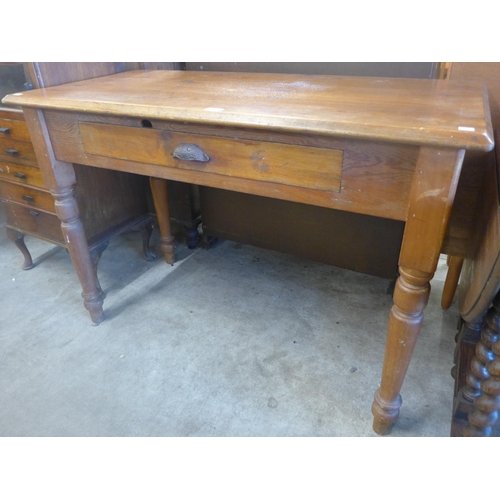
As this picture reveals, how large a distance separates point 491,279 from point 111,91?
1.18 m

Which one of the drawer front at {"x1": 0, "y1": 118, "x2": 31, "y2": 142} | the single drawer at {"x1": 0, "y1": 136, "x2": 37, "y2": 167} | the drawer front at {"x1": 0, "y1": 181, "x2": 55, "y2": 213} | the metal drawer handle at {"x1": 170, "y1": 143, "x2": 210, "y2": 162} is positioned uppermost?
the metal drawer handle at {"x1": 170, "y1": 143, "x2": 210, "y2": 162}

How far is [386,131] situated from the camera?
2.73 feet

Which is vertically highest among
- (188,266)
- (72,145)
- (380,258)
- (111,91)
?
(111,91)

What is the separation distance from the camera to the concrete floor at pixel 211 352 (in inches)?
50.1

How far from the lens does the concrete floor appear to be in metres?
1.27

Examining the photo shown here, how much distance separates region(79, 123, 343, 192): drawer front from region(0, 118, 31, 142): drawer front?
17.7 inches

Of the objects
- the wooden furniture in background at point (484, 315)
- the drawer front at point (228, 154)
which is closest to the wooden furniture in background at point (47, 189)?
the drawer front at point (228, 154)

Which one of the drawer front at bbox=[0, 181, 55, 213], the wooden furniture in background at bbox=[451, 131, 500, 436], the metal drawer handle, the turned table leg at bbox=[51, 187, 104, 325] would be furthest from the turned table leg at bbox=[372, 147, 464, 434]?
the drawer front at bbox=[0, 181, 55, 213]

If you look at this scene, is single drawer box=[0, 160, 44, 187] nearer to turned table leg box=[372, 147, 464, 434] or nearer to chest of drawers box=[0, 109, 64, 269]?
chest of drawers box=[0, 109, 64, 269]

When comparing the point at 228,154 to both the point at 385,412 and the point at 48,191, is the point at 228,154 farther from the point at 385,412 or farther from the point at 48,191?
the point at 48,191

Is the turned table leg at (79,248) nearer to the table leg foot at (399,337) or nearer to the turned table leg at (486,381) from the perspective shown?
the table leg foot at (399,337)
